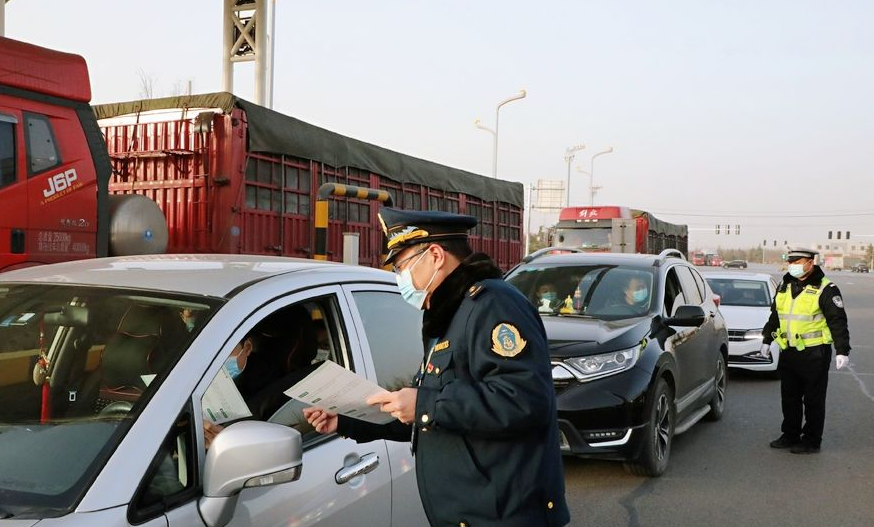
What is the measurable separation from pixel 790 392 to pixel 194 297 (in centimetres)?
614

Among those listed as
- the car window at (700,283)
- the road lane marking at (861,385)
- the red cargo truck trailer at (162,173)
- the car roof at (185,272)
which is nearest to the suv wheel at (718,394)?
the car window at (700,283)

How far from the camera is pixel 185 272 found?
279 centimetres

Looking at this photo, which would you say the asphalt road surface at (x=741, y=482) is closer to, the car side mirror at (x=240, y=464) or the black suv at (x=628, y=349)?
the black suv at (x=628, y=349)

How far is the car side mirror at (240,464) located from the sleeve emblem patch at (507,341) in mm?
597

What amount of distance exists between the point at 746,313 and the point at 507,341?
10527 millimetres

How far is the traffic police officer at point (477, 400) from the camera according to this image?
6.77 feet

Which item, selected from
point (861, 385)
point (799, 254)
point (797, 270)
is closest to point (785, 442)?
point (797, 270)

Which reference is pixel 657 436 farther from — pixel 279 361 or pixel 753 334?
pixel 753 334

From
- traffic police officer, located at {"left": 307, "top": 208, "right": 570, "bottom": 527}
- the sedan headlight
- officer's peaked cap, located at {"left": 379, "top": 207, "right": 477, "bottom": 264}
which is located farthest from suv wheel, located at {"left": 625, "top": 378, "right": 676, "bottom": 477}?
the sedan headlight

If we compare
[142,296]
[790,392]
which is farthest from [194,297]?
[790,392]

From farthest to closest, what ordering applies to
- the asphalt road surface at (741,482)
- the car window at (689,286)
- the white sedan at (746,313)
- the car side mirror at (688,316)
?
the white sedan at (746,313)
the car window at (689,286)
the car side mirror at (688,316)
the asphalt road surface at (741,482)

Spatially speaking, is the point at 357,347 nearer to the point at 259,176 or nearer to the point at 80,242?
the point at 80,242

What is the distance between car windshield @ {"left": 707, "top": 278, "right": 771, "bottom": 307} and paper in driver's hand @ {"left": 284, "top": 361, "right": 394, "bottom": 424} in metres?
11.2

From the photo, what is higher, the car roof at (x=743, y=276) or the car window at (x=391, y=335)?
the car window at (x=391, y=335)
